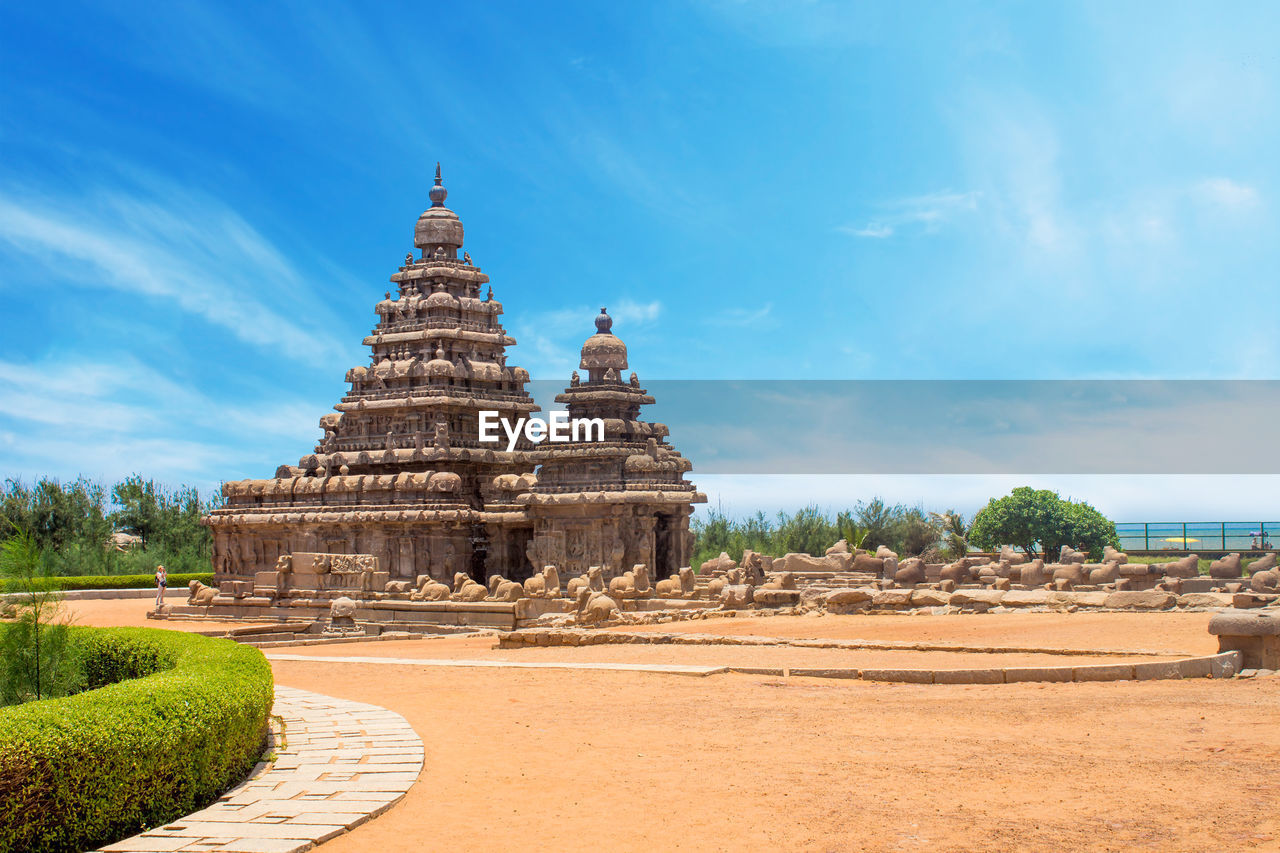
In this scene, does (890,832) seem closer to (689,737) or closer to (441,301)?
(689,737)

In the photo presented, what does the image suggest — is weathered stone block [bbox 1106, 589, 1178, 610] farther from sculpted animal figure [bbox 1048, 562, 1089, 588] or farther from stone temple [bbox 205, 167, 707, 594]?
stone temple [bbox 205, 167, 707, 594]

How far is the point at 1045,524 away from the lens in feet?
173

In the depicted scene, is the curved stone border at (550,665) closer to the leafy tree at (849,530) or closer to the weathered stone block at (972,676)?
the weathered stone block at (972,676)

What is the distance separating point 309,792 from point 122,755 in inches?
57.0

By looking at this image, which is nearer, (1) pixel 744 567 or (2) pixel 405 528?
(1) pixel 744 567

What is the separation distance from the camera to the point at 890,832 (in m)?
7.54

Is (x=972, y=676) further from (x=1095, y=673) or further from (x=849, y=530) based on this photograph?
(x=849, y=530)

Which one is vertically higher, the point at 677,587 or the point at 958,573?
the point at 958,573

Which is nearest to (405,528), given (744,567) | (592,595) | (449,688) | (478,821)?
(744,567)

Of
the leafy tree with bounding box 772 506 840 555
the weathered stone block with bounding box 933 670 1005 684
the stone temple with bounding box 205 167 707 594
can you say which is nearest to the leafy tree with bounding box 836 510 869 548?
the leafy tree with bounding box 772 506 840 555

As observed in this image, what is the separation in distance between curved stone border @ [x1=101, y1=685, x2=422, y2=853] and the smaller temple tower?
23.7 metres

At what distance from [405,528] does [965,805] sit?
3215 centimetres

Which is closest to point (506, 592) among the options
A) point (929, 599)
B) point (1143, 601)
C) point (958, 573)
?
point (929, 599)

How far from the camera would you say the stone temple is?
36.1 meters
